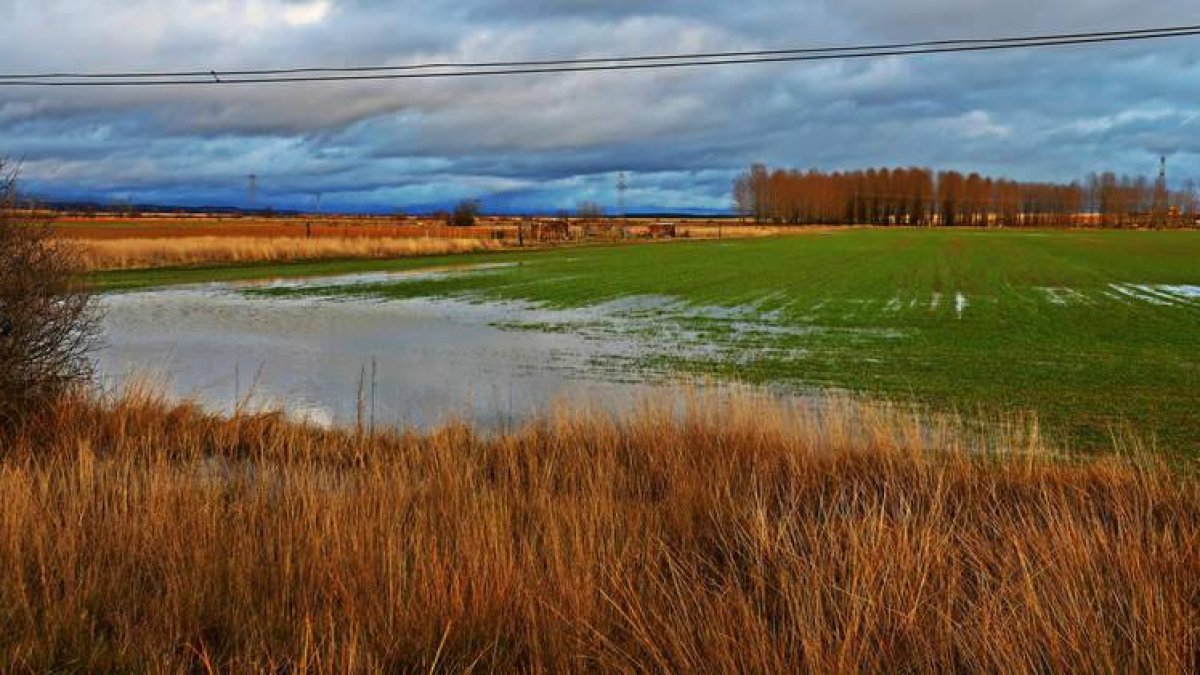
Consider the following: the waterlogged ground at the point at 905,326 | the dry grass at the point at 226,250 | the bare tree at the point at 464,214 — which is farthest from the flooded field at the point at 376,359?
the bare tree at the point at 464,214

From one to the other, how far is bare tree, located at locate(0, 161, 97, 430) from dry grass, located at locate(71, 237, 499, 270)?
107 feet

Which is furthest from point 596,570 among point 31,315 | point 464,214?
point 464,214

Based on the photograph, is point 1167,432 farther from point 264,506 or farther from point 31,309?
point 31,309

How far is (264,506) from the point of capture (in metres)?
6.86

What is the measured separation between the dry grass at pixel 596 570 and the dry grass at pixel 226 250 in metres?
38.1

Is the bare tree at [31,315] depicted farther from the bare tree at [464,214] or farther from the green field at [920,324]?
the bare tree at [464,214]

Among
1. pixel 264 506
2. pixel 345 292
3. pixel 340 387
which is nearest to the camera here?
pixel 264 506

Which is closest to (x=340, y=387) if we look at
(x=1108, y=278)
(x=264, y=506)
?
(x=264, y=506)

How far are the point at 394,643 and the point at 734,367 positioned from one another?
1231cm

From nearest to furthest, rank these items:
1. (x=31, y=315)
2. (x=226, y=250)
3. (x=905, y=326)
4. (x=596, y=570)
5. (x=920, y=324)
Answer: (x=596, y=570) → (x=31, y=315) → (x=905, y=326) → (x=920, y=324) → (x=226, y=250)

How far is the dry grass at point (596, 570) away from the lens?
14.6ft

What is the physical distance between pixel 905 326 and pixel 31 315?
1890 cm

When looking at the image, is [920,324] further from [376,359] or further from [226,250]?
[226,250]

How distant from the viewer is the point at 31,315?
9.88 m
